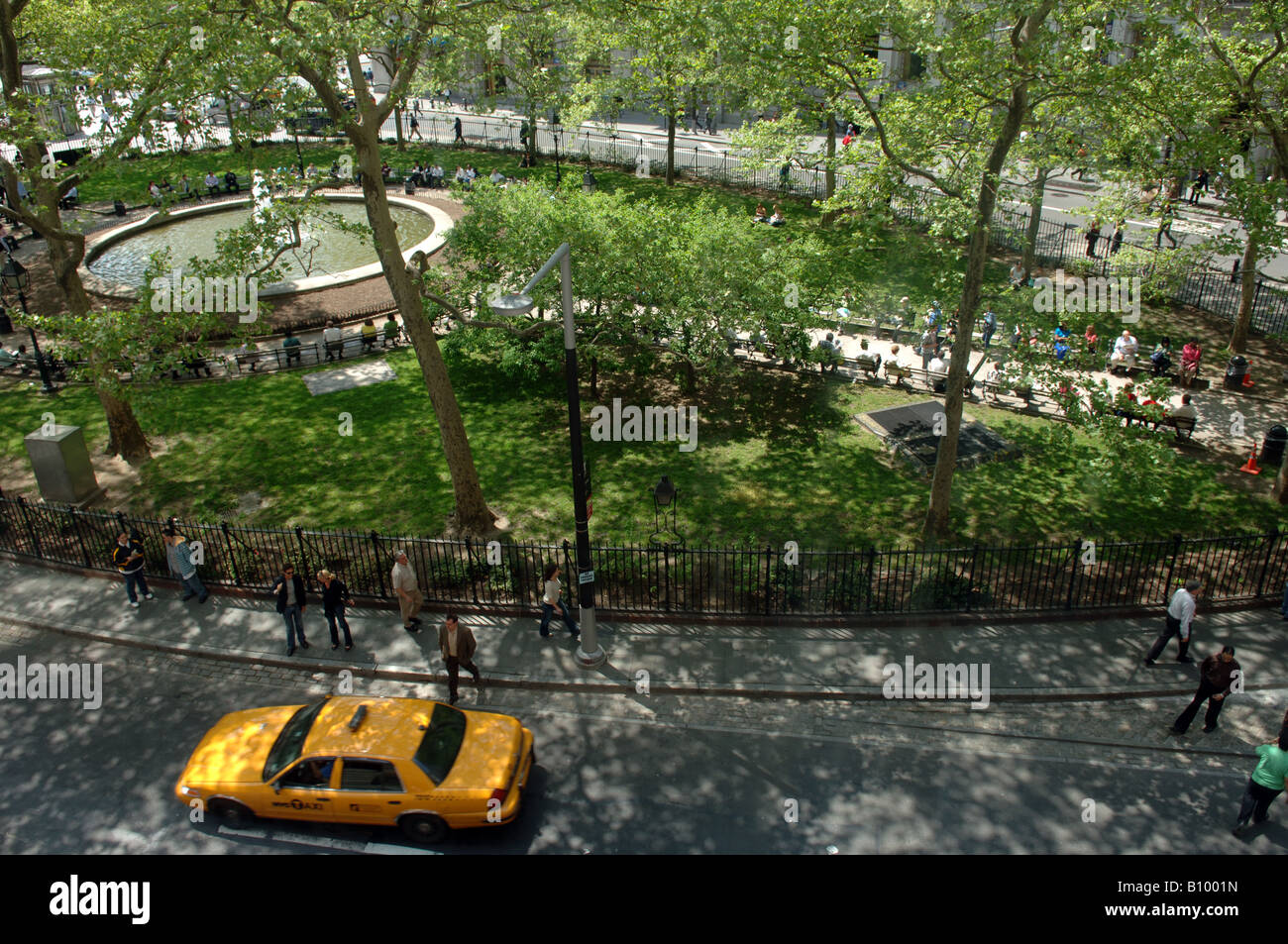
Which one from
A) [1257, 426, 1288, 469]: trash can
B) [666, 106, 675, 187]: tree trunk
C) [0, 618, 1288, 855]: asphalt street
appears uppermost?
[666, 106, 675, 187]: tree trunk

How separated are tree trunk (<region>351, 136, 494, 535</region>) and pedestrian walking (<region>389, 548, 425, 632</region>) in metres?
2.26

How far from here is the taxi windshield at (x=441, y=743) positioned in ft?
34.6

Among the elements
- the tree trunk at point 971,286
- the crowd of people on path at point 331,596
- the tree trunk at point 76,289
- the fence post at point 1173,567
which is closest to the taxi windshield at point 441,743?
the crowd of people on path at point 331,596

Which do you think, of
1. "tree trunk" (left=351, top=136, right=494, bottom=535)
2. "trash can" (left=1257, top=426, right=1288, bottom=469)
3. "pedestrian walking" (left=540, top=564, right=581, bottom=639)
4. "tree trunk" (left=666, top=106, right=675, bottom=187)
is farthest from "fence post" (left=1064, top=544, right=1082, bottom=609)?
"tree trunk" (left=666, top=106, right=675, bottom=187)

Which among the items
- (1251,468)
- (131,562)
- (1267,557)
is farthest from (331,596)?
(1251,468)

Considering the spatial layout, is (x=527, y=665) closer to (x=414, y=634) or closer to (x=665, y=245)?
(x=414, y=634)

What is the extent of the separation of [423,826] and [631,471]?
922 cm

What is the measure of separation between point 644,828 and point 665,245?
12.8 metres

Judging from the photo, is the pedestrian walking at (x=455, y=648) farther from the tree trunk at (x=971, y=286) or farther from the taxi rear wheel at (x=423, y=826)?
the tree trunk at (x=971, y=286)

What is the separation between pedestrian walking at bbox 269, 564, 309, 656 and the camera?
13539 mm

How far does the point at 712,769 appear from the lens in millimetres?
11641

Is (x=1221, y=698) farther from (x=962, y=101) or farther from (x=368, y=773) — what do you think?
(x=368, y=773)

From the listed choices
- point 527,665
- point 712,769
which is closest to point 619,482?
point 527,665

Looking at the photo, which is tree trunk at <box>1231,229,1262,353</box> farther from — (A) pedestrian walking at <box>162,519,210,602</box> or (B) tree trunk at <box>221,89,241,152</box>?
(A) pedestrian walking at <box>162,519,210,602</box>
